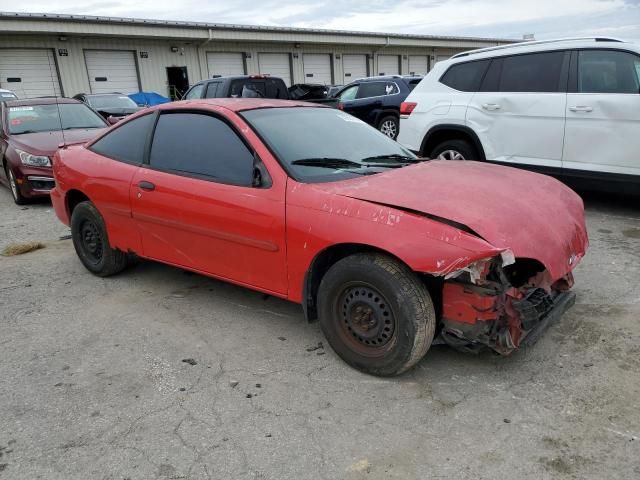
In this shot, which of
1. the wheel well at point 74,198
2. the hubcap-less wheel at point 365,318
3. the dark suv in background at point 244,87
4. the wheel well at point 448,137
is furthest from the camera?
the dark suv in background at point 244,87

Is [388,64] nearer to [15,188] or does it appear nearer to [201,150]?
[15,188]

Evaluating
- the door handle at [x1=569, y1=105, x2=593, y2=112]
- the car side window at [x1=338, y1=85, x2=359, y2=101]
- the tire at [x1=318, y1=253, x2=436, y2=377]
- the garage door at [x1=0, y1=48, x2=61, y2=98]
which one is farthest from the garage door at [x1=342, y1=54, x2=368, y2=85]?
the tire at [x1=318, y1=253, x2=436, y2=377]

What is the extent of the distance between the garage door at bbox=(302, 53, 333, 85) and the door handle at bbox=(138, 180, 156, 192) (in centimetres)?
2613

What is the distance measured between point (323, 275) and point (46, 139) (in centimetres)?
661

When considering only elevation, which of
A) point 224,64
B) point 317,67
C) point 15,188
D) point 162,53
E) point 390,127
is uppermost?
point 162,53

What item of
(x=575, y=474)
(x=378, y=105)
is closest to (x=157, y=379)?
(x=575, y=474)

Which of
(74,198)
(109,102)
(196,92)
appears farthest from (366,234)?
(109,102)

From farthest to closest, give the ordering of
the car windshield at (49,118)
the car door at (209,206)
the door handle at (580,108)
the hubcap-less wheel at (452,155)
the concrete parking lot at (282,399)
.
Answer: the car windshield at (49,118)
the hubcap-less wheel at (452,155)
the door handle at (580,108)
the car door at (209,206)
the concrete parking lot at (282,399)

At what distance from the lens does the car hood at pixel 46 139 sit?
7676mm

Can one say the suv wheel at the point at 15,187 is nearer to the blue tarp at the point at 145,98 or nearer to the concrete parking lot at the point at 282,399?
the concrete parking lot at the point at 282,399

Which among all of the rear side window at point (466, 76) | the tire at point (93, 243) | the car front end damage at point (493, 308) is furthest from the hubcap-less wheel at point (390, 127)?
the car front end damage at point (493, 308)

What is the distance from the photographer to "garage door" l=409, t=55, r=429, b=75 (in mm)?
34406

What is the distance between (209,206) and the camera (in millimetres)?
3562

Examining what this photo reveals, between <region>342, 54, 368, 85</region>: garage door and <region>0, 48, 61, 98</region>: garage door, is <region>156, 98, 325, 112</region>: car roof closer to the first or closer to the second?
<region>0, 48, 61, 98</region>: garage door
